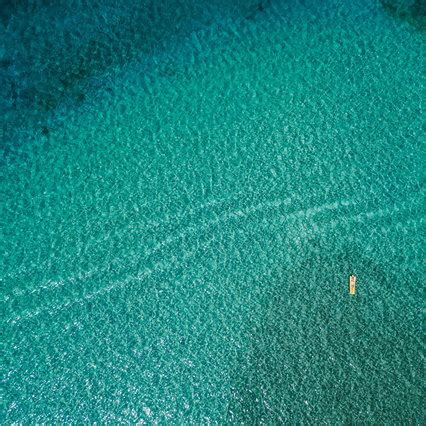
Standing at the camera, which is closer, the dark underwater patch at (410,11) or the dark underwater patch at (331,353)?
the dark underwater patch at (331,353)

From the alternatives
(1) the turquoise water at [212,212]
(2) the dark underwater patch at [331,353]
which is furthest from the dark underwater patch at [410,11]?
(2) the dark underwater patch at [331,353]

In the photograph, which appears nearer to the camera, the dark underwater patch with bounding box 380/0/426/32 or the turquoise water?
the turquoise water

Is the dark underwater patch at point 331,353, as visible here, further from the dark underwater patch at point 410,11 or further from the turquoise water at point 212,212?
the dark underwater patch at point 410,11

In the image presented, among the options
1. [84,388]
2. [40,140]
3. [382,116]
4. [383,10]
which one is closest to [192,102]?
[40,140]

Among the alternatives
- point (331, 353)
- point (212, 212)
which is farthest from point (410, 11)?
point (331, 353)

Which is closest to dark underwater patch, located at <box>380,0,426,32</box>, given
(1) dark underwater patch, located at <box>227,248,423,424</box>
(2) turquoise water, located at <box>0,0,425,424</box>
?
(2) turquoise water, located at <box>0,0,425,424</box>

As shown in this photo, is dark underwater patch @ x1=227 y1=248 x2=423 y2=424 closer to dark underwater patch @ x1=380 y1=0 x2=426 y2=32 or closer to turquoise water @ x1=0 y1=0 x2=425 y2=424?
turquoise water @ x1=0 y1=0 x2=425 y2=424

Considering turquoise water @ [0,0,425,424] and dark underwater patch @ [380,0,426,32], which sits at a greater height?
dark underwater patch @ [380,0,426,32]

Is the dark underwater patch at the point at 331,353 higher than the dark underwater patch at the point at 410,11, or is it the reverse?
the dark underwater patch at the point at 410,11
